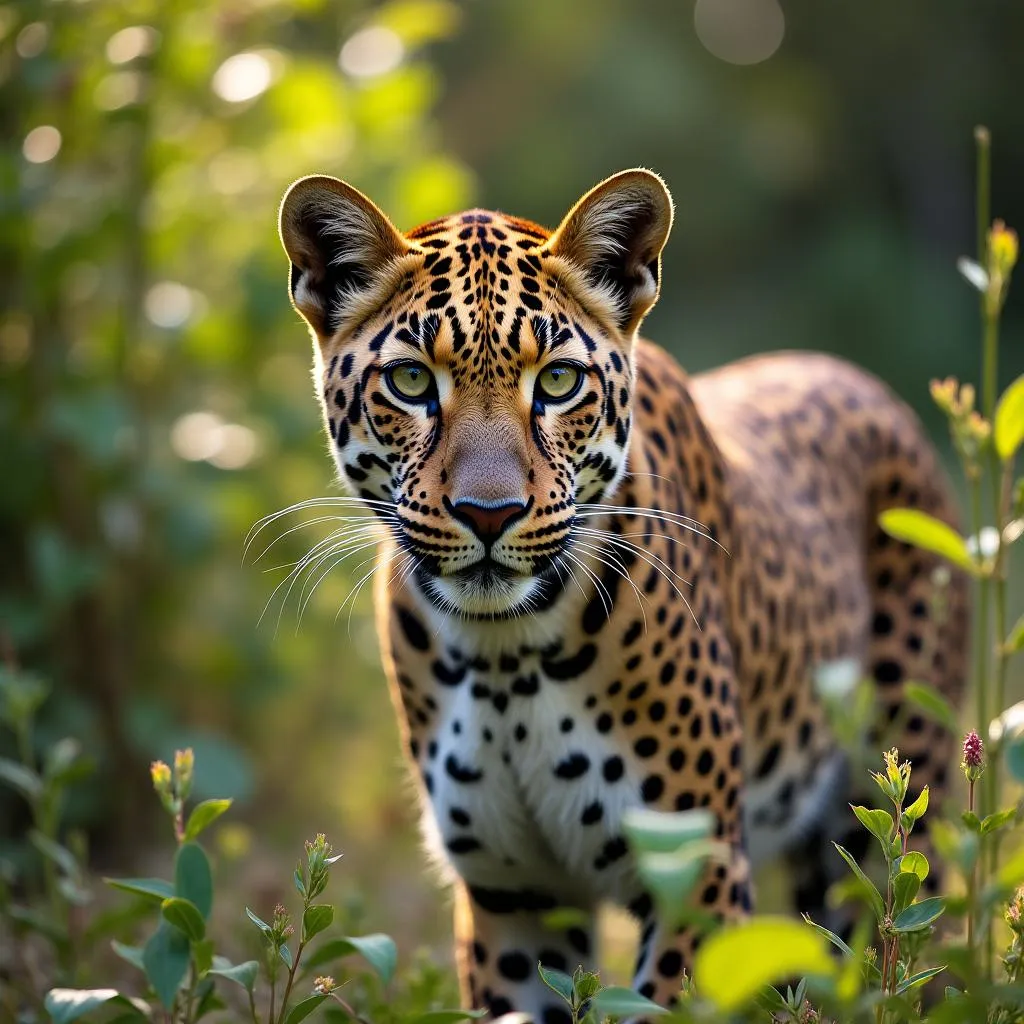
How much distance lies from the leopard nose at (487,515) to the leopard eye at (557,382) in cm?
32

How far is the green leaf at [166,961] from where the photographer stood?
2805mm

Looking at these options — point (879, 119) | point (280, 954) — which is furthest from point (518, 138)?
point (280, 954)

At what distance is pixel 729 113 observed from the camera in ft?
84.1

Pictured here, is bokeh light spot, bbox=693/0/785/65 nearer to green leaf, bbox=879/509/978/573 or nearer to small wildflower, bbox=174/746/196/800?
small wildflower, bbox=174/746/196/800

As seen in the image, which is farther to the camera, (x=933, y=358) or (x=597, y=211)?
(x=933, y=358)

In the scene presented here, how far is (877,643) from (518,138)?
2135 centimetres

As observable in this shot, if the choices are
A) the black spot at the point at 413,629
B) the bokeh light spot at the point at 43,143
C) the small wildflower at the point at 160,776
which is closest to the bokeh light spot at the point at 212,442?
the bokeh light spot at the point at 43,143

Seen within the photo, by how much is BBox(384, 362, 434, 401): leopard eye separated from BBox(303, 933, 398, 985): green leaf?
1.18 m

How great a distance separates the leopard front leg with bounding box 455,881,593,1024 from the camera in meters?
3.99

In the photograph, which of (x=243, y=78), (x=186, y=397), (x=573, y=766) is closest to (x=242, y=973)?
(x=573, y=766)

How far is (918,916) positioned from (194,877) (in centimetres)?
136

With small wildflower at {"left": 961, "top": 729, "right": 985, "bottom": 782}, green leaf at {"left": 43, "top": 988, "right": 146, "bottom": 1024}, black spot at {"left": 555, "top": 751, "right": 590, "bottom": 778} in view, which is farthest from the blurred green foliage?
small wildflower at {"left": 961, "top": 729, "right": 985, "bottom": 782}

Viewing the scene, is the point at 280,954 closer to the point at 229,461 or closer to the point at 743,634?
the point at 743,634

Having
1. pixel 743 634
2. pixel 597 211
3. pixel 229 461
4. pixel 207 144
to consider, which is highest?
pixel 207 144
